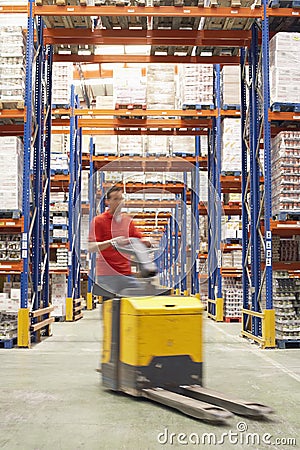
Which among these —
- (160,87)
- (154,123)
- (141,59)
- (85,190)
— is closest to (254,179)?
(141,59)

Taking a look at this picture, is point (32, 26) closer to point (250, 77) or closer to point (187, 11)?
point (187, 11)

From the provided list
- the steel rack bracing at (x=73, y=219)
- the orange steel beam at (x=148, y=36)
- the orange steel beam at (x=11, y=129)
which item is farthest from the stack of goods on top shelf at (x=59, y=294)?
the orange steel beam at (x=148, y=36)

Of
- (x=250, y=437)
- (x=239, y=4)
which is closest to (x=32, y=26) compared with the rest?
(x=239, y=4)

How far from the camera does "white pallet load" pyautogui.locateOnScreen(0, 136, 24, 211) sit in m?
8.17

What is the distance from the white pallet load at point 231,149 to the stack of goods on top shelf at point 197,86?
25.4 inches

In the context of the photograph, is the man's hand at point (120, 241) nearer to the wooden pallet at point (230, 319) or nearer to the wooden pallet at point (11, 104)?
the wooden pallet at point (11, 104)

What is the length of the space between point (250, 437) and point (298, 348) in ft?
16.3

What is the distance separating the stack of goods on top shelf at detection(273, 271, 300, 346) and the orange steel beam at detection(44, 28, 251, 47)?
3.77 meters

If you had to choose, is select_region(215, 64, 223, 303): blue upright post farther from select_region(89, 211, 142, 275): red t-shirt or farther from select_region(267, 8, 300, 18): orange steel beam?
select_region(89, 211, 142, 275): red t-shirt

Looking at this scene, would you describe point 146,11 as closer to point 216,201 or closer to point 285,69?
point 285,69

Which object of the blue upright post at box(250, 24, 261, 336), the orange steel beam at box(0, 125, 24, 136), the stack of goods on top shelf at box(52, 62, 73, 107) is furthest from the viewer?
the stack of goods on top shelf at box(52, 62, 73, 107)

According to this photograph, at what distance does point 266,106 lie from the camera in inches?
330

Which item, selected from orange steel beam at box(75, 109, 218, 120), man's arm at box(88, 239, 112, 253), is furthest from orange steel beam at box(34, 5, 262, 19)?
man's arm at box(88, 239, 112, 253)

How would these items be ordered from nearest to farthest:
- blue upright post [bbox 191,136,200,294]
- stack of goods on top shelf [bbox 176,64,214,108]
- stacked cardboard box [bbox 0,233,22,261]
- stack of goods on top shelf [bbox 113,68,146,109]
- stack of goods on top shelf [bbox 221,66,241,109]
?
stacked cardboard box [bbox 0,233,22,261]
stack of goods on top shelf [bbox 221,66,241,109]
stack of goods on top shelf [bbox 176,64,214,108]
stack of goods on top shelf [bbox 113,68,146,109]
blue upright post [bbox 191,136,200,294]
